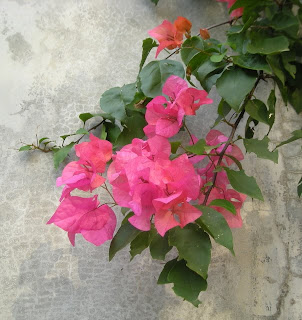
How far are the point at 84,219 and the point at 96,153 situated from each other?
14 centimetres

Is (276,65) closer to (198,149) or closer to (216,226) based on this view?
(198,149)

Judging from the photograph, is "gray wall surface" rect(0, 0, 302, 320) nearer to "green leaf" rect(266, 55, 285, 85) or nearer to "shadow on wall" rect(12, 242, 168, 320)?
"shadow on wall" rect(12, 242, 168, 320)

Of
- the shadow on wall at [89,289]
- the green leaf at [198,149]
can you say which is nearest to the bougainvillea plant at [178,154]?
the green leaf at [198,149]

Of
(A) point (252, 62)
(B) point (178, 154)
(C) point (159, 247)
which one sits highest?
(A) point (252, 62)

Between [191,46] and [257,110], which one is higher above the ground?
[191,46]

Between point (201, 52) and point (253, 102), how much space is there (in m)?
0.17

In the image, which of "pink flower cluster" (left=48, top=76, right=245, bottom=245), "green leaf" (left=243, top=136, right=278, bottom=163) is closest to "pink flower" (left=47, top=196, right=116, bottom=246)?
"pink flower cluster" (left=48, top=76, right=245, bottom=245)

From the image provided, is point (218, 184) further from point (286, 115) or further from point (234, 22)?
point (234, 22)

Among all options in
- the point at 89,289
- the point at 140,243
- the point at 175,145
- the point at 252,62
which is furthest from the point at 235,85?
the point at 89,289

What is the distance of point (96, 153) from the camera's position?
0.87 metres

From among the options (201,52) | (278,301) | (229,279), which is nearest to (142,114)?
(201,52)

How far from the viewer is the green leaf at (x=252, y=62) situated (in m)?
0.87

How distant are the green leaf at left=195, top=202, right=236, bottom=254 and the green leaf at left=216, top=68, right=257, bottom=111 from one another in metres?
0.23

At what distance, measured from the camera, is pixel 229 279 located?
107 cm
